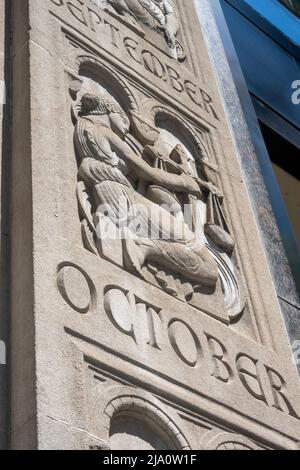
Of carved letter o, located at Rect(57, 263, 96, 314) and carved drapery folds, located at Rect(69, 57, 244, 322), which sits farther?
carved drapery folds, located at Rect(69, 57, 244, 322)

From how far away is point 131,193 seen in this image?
6.00 metres

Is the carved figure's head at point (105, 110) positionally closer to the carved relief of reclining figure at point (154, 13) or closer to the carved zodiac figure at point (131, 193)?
the carved zodiac figure at point (131, 193)

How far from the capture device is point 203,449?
493cm

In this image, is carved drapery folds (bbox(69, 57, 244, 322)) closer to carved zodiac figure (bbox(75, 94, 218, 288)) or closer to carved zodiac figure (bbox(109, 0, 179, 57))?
carved zodiac figure (bbox(75, 94, 218, 288))

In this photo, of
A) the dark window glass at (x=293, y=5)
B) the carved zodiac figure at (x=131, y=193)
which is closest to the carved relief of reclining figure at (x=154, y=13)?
the carved zodiac figure at (x=131, y=193)

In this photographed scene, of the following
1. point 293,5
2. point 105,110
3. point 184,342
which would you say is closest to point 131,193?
point 105,110

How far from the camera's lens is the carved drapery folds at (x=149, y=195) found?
18.6 feet

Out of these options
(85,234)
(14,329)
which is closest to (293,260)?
(85,234)

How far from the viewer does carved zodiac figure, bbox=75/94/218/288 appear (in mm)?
5742

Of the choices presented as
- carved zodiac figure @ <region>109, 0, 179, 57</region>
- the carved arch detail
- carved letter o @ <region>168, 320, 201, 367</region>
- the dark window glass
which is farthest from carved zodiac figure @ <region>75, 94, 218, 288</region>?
the dark window glass

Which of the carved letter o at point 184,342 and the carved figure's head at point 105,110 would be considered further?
the carved figure's head at point 105,110

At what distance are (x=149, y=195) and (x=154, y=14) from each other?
9.01 ft

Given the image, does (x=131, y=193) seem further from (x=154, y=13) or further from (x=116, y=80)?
(x=154, y=13)
